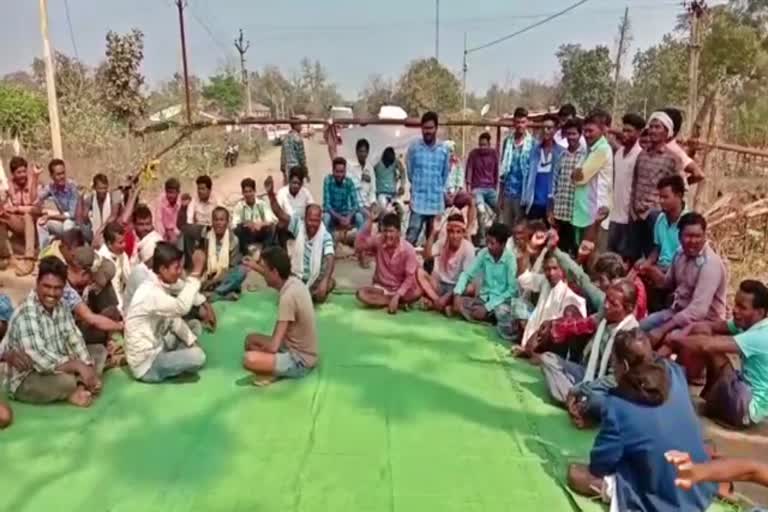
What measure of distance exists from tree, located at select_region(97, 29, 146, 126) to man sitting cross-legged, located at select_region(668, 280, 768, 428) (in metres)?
16.6

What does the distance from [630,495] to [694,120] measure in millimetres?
6600

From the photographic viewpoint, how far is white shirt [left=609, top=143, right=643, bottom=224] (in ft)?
18.6

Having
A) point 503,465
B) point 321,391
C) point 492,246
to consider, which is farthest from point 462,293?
point 503,465

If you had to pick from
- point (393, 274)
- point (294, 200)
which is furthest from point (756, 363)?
point (294, 200)

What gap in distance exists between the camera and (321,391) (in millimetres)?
4512

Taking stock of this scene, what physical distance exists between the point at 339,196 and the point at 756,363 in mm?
4887

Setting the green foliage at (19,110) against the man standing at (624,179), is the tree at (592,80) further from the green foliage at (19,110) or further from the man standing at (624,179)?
the man standing at (624,179)

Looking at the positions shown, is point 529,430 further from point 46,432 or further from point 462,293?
point 46,432

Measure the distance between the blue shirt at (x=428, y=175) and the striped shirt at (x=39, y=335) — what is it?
3.80 metres

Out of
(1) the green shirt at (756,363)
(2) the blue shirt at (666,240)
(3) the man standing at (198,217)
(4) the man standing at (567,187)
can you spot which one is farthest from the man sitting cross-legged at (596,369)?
(3) the man standing at (198,217)

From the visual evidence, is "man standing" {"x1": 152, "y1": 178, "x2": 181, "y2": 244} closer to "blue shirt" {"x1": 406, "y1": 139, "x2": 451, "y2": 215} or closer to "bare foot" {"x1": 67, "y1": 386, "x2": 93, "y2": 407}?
"blue shirt" {"x1": 406, "y1": 139, "x2": 451, "y2": 215}

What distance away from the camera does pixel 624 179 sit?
18.7ft

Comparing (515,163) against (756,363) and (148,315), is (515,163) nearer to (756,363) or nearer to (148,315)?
(756,363)

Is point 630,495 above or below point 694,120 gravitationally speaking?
below
